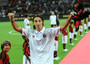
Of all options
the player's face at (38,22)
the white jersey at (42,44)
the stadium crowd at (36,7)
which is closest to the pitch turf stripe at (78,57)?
the white jersey at (42,44)

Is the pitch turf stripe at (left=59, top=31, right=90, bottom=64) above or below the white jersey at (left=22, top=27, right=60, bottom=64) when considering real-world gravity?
below

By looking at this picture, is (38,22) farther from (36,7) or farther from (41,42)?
(36,7)

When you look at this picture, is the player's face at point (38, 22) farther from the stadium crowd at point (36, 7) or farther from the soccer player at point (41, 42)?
the stadium crowd at point (36, 7)

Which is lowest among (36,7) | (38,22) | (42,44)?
(36,7)

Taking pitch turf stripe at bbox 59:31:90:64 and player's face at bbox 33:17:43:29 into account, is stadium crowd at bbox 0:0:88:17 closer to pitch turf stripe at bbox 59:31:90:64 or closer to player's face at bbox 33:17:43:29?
pitch turf stripe at bbox 59:31:90:64

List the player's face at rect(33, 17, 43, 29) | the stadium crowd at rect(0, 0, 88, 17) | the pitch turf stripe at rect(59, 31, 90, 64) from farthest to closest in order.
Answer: the stadium crowd at rect(0, 0, 88, 17) < the pitch turf stripe at rect(59, 31, 90, 64) < the player's face at rect(33, 17, 43, 29)

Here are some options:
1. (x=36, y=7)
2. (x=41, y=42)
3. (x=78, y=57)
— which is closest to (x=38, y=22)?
(x=41, y=42)

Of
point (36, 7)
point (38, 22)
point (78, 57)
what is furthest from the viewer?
point (36, 7)

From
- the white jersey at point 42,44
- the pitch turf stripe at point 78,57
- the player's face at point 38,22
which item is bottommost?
the pitch turf stripe at point 78,57

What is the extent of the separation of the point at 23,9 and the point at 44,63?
34851mm

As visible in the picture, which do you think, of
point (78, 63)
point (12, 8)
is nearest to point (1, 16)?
point (12, 8)

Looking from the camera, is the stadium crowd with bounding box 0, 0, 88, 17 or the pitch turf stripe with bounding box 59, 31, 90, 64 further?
the stadium crowd with bounding box 0, 0, 88, 17

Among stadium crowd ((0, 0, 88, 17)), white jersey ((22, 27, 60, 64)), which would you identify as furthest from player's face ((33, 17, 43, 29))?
stadium crowd ((0, 0, 88, 17))

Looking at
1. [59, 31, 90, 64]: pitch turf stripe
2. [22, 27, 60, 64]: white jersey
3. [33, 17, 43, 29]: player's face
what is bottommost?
[59, 31, 90, 64]: pitch turf stripe
